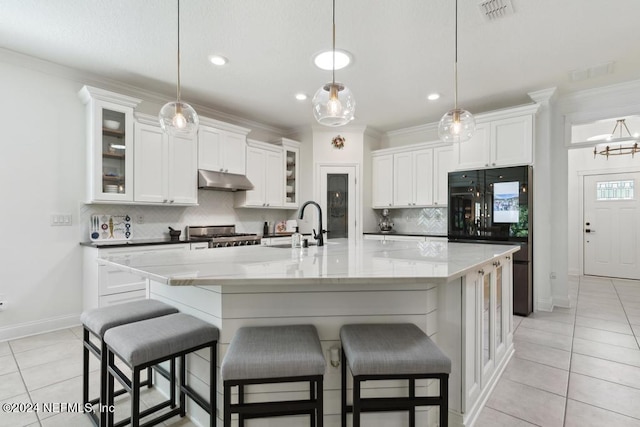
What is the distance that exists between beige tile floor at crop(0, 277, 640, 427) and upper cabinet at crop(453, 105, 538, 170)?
77.9 inches

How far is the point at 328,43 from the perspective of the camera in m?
2.90

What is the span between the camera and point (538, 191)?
4000 mm

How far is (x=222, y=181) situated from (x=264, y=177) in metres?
0.89

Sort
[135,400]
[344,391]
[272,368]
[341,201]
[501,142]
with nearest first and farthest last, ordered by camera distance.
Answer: [272,368] → [135,400] → [344,391] → [501,142] → [341,201]

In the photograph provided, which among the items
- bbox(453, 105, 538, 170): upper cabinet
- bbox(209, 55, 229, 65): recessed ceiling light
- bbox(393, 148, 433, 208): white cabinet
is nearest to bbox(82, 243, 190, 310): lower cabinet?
bbox(209, 55, 229, 65): recessed ceiling light

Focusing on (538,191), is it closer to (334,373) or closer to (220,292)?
(334,373)

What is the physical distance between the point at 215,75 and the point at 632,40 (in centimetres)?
401

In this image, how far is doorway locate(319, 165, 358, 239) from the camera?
5.41 metres

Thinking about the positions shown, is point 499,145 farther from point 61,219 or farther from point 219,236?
point 61,219

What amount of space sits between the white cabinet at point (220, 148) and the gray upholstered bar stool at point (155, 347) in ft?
9.99

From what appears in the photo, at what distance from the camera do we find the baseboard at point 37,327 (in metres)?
3.07

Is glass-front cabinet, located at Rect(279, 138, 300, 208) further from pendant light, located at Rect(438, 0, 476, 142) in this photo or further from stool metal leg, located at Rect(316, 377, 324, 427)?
stool metal leg, located at Rect(316, 377, 324, 427)

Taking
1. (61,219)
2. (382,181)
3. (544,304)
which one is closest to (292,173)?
(382,181)

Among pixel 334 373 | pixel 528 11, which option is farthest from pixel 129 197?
pixel 528 11
